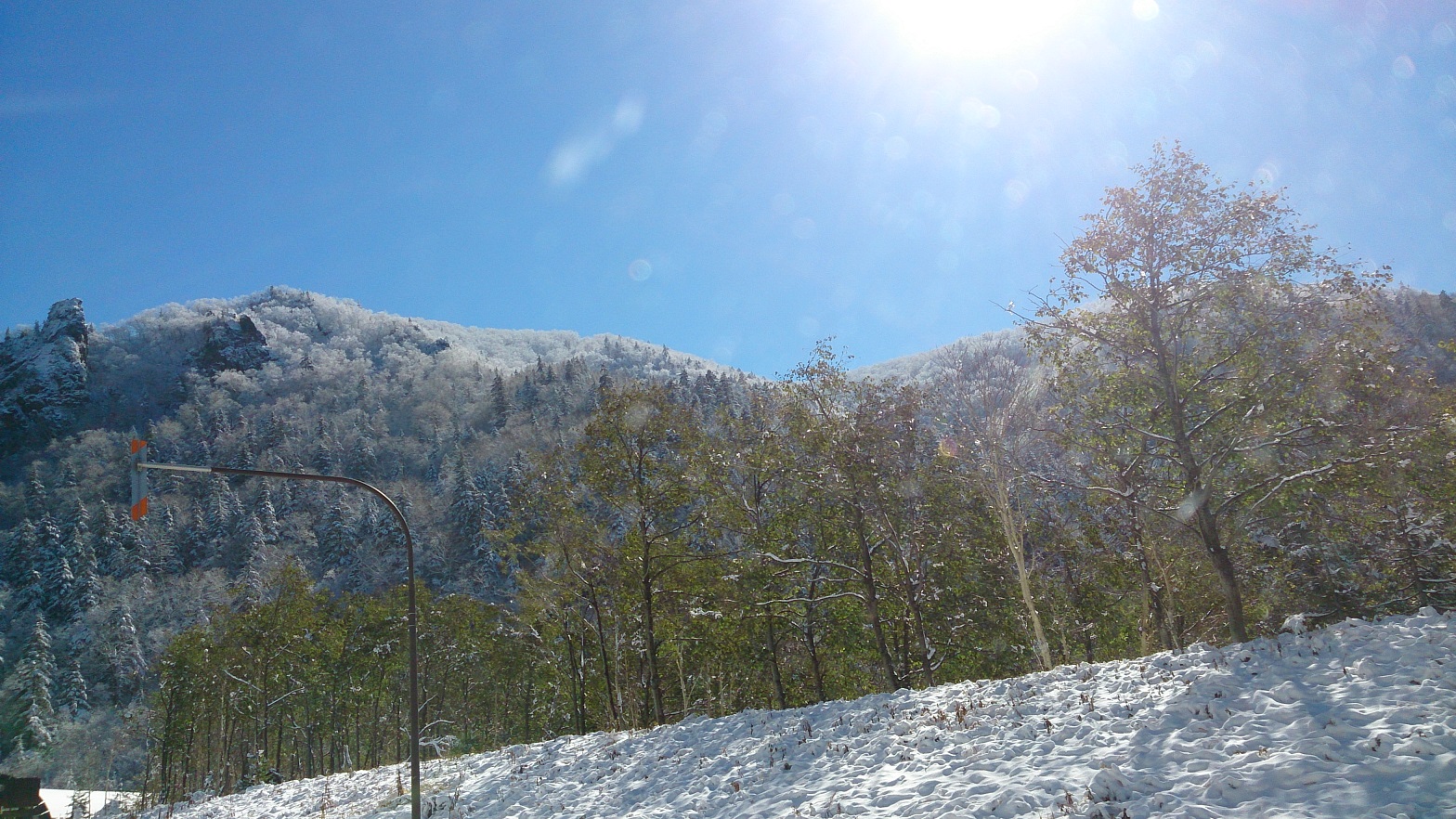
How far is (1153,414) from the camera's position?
42.1 ft

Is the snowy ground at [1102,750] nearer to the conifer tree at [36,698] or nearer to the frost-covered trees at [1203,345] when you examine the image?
the frost-covered trees at [1203,345]

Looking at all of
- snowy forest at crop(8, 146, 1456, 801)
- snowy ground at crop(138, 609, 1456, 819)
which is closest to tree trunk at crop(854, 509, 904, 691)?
snowy forest at crop(8, 146, 1456, 801)

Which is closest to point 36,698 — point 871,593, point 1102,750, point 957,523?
point 871,593

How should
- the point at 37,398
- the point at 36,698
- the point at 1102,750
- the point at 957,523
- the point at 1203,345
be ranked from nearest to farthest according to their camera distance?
the point at 1102,750 < the point at 1203,345 < the point at 957,523 < the point at 36,698 < the point at 37,398

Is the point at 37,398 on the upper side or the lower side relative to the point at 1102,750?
upper

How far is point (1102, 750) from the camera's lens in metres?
8.78

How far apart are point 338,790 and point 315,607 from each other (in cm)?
2054

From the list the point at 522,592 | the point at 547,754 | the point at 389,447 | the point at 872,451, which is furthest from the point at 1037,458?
the point at 389,447

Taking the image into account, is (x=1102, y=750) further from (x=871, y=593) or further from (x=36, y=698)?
(x=36, y=698)

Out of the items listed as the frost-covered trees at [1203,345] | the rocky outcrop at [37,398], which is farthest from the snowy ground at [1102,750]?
the rocky outcrop at [37,398]

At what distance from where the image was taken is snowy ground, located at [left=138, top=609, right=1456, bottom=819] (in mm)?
7086

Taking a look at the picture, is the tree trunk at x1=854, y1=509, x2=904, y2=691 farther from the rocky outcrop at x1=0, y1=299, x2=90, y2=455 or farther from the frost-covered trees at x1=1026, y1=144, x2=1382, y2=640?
the rocky outcrop at x1=0, y1=299, x2=90, y2=455

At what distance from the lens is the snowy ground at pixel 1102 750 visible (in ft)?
23.2

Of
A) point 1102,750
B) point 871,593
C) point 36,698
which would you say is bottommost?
point 1102,750
